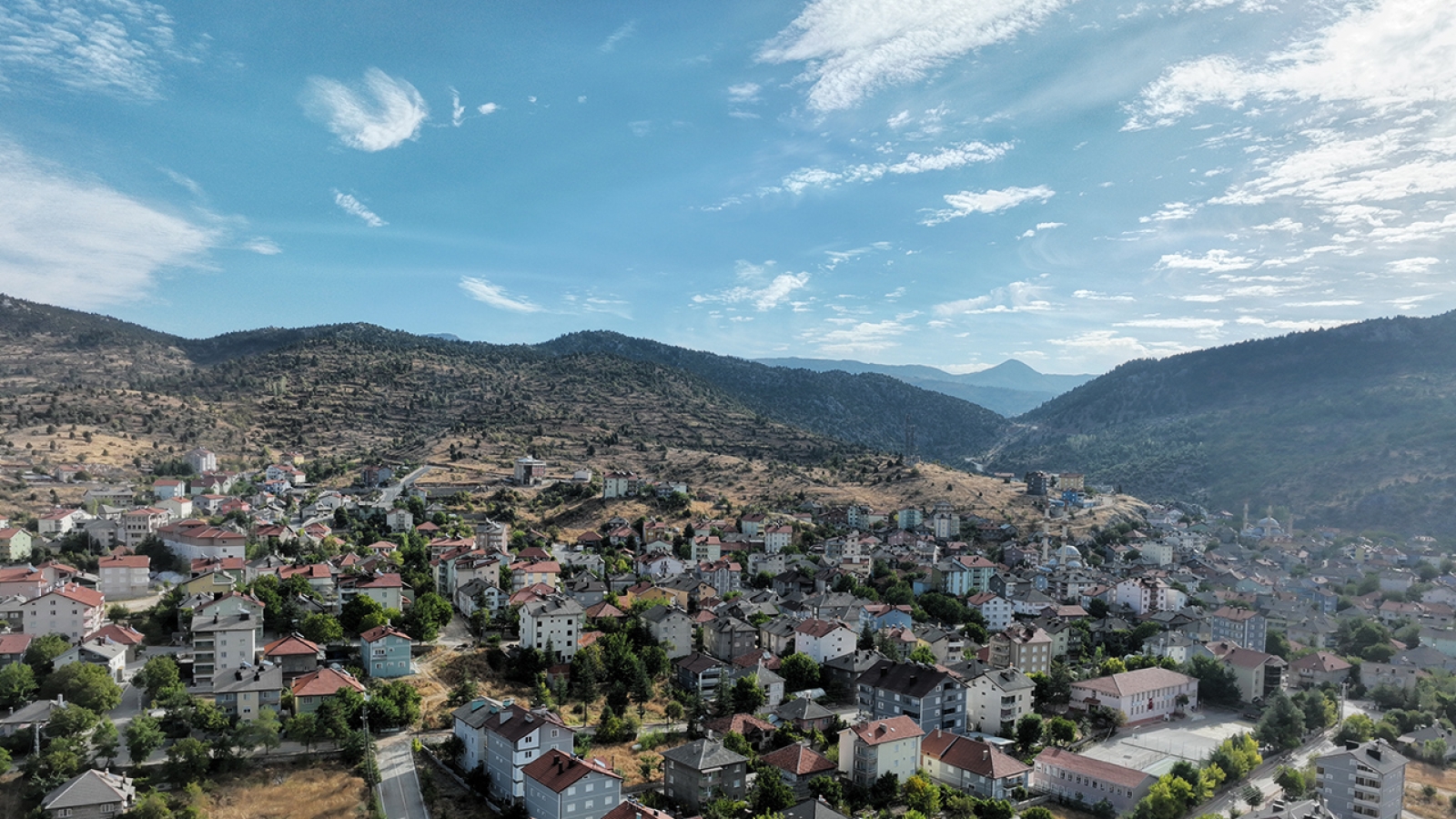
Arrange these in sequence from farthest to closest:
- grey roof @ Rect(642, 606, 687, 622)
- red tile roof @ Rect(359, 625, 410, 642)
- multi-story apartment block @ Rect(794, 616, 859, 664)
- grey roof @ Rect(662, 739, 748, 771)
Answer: multi-story apartment block @ Rect(794, 616, 859, 664), grey roof @ Rect(642, 606, 687, 622), red tile roof @ Rect(359, 625, 410, 642), grey roof @ Rect(662, 739, 748, 771)

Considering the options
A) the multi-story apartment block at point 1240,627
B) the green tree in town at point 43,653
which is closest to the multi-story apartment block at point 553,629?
the green tree in town at point 43,653

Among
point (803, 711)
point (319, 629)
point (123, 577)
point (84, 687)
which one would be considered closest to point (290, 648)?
point (319, 629)

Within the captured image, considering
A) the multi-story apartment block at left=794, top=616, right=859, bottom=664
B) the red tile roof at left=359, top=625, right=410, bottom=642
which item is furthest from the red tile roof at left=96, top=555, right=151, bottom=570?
the multi-story apartment block at left=794, top=616, right=859, bottom=664

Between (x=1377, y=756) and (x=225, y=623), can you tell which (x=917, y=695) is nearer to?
(x=1377, y=756)

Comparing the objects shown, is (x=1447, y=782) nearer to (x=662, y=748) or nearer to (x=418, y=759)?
(x=662, y=748)

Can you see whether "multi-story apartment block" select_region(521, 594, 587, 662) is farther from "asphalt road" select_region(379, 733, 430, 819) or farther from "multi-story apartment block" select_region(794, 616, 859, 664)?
"multi-story apartment block" select_region(794, 616, 859, 664)

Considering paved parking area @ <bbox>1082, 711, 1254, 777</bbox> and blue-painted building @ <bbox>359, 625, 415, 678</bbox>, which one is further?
blue-painted building @ <bbox>359, 625, 415, 678</bbox>

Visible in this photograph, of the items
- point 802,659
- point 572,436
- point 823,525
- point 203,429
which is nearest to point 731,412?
point 572,436
